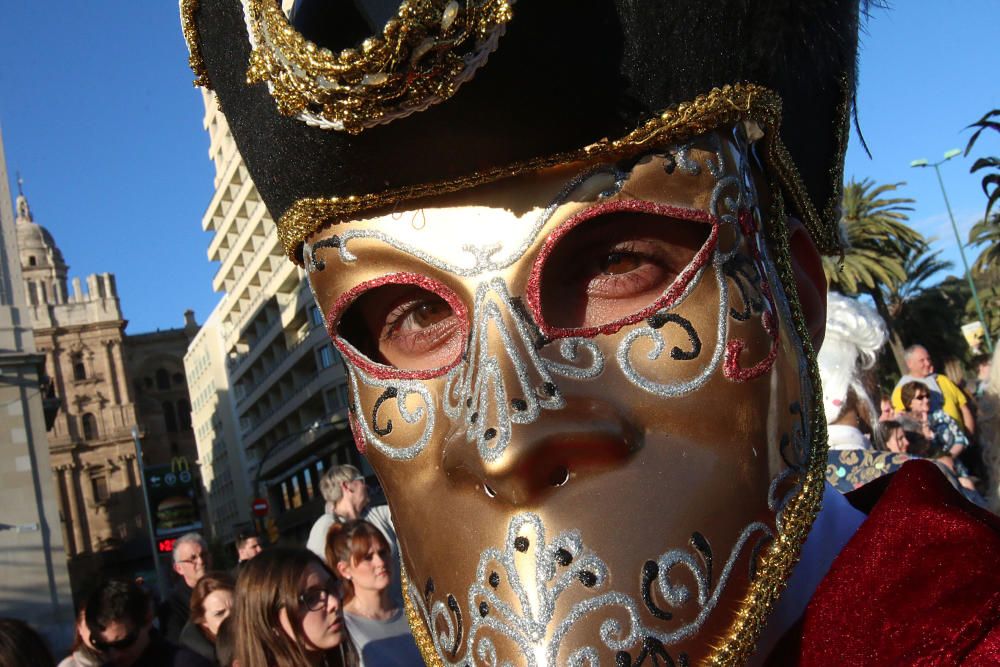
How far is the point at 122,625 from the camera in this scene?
5.03 metres

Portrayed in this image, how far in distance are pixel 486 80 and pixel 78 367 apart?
83.2 meters

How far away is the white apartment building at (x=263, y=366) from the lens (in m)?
48.5

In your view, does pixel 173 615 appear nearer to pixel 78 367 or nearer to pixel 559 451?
pixel 559 451

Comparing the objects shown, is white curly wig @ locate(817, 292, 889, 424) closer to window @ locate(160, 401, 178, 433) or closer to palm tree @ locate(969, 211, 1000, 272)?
palm tree @ locate(969, 211, 1000, 272)

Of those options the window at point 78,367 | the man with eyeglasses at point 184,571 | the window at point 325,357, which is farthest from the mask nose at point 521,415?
the window at point 78,367

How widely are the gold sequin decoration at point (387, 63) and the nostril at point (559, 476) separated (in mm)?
670

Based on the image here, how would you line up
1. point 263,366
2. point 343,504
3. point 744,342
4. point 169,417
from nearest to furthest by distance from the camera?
1. point 744,342
2. point 343,504
3. point 263,366
4. point 169,417

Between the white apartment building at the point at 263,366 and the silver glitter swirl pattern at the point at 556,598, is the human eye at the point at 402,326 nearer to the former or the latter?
the silver glitter swirl pattern at the point at 556,598

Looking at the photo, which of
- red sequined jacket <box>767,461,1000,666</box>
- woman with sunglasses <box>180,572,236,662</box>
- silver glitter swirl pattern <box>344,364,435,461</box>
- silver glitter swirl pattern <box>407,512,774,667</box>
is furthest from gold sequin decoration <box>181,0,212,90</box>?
woman with sunglasses <box>180,572,236,662</box>

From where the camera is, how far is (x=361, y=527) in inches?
190

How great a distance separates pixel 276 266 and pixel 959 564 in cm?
5235

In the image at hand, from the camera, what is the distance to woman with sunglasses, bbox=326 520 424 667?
4.43 m

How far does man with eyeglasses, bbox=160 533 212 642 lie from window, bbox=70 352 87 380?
3046 inches

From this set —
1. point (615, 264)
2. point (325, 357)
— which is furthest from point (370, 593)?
point (325, 357)
